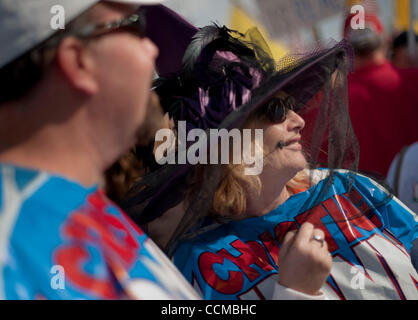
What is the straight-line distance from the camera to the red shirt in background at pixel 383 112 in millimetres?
3141

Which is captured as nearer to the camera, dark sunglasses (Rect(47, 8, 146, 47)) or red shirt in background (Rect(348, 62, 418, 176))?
dark sunglasses (Rect(47, 8, 146, 47))

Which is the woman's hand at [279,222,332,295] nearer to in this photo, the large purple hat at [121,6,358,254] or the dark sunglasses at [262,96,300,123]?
the large purple hat at [121,6,358,254]

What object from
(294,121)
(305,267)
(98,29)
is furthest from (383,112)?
(98,29)

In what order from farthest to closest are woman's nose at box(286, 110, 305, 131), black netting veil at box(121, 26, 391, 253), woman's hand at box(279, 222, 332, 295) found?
woman's nose at box(286, 110, 305, 131) → black netting veil at box(121, 26, 391, 253) → woman's hand at box(279, 222, 332, 295)

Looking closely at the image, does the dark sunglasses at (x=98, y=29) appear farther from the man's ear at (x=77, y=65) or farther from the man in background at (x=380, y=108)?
the man in background at (x=380, y=108)

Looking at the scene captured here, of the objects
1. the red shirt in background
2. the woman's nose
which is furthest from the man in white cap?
the red shirt in background

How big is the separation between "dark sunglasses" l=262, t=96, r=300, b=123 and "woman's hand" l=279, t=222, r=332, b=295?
0.47 metres

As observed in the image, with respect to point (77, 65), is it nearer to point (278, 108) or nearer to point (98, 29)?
point (98, 29)

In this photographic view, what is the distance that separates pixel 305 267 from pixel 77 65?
2.41ft

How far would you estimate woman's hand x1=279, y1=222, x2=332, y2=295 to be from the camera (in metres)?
1.09

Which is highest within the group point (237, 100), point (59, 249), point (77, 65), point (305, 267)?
point (77, 65)

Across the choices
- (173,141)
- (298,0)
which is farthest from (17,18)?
(298,0)

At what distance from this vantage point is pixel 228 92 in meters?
1.40
